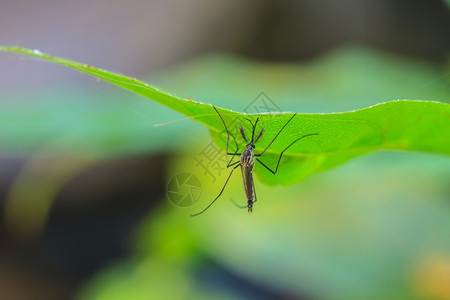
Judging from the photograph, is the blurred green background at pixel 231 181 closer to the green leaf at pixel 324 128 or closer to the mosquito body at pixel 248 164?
the mosquito body at pixel 248 164

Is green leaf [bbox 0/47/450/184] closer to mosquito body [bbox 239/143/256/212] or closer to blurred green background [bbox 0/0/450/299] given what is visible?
mosquito body [bbox 239/143/256/212]

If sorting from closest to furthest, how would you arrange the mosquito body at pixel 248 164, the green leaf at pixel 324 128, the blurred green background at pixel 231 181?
the green leaf at pixel 324 128, the mosquito body at pixel 248 164, the blurred green background at pixel 231 181

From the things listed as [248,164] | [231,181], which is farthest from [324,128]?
[231,181]

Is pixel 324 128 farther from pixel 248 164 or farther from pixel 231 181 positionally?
pixel 231 181

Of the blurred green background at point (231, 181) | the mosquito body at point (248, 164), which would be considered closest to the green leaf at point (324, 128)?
the mosquito body at point (248, 164)

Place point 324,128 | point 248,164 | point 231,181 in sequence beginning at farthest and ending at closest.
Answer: point 231,181 < point 248,164 < point 324,128

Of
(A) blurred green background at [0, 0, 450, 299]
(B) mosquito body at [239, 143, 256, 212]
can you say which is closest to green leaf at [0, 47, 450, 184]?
(B) mosquito body at [239, 143, 256, 212]
